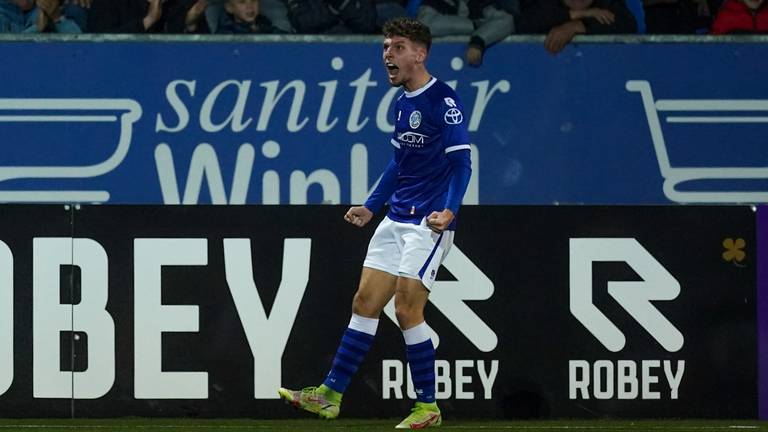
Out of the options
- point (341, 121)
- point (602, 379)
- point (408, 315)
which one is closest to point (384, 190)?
point (408, 315)

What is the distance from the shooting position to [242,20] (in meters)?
10.4

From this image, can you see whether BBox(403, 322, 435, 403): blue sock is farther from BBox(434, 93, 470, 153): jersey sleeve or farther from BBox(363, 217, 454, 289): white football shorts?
BBox(434, 93, 470, 153): jersey sleeve

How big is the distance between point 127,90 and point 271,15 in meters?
1.12

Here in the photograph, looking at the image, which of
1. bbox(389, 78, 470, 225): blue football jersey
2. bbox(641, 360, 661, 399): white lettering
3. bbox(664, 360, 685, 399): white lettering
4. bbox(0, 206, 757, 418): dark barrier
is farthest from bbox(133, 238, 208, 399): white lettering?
bbox(664, 360, 685, 399): white lettering

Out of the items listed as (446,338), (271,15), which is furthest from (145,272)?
(271,15)

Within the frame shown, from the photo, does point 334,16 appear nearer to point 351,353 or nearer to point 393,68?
point 393,68

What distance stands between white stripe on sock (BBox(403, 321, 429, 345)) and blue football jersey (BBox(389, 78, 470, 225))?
1.59 feet

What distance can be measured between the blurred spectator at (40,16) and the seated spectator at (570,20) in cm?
305

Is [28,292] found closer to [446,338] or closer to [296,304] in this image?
[296,304]

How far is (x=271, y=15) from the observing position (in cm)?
1052

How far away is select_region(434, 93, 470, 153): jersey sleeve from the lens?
6.82 m

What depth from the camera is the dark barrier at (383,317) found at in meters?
7.41

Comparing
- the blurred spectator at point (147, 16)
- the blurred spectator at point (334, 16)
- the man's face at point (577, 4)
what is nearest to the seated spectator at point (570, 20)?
the man's face at point (577, 4)

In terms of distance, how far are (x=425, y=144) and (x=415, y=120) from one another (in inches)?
4.7
